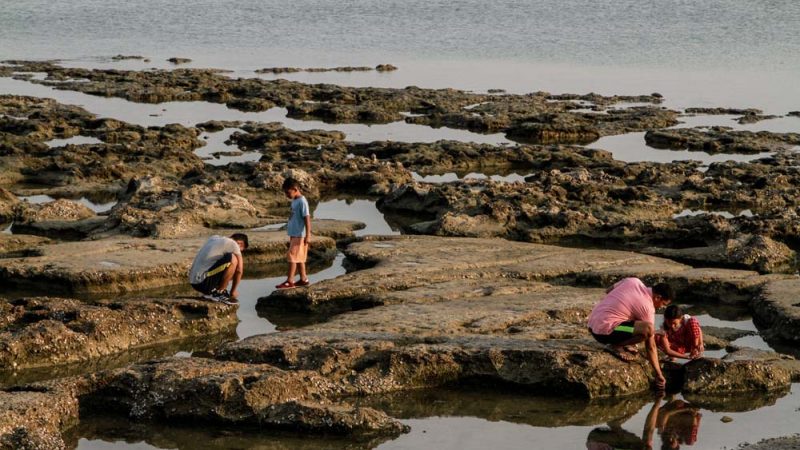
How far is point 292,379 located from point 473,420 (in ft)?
6.82

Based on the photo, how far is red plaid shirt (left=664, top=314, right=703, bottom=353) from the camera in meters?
15.6

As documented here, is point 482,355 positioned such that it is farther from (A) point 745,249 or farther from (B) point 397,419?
(A) point 745,249

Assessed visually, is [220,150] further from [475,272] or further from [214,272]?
[214,272]

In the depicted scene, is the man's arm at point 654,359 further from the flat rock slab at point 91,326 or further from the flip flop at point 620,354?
the flat rock slab at point 91,326

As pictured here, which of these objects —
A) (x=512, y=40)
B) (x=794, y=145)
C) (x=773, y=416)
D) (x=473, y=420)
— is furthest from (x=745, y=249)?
(x=512, y=40)

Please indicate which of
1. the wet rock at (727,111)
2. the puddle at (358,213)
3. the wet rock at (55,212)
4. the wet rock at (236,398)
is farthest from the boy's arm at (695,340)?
the wet rock at (727,111)

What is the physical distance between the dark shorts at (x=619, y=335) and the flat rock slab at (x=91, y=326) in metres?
5.41

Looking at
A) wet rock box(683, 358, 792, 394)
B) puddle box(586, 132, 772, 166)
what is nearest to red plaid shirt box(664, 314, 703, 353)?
wet rock box(683, 358, 792, 394)

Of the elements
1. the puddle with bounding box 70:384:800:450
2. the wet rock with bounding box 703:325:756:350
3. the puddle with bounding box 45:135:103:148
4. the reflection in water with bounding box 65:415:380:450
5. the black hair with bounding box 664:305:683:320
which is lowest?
the puddle with bounding box 45:135:103:148

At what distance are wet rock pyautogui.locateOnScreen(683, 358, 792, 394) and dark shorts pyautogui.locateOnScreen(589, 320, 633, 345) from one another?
0.95 metres

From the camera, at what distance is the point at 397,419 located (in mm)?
14016

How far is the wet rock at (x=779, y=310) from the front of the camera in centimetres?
1739

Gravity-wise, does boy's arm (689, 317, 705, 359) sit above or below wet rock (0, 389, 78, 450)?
above

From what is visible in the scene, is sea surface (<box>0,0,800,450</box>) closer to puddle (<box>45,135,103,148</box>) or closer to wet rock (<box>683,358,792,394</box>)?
wet rock (<box>683,358,792,394</box>)
